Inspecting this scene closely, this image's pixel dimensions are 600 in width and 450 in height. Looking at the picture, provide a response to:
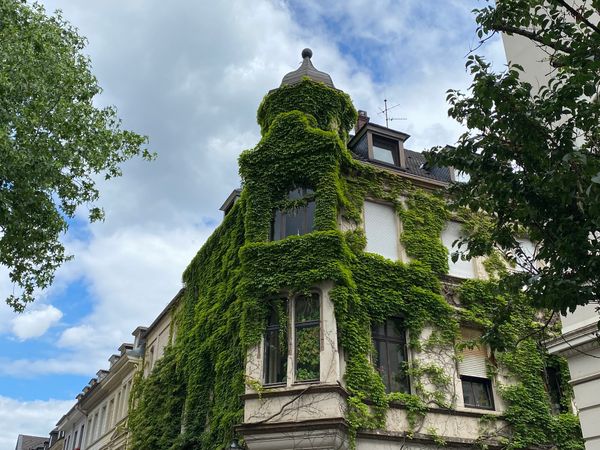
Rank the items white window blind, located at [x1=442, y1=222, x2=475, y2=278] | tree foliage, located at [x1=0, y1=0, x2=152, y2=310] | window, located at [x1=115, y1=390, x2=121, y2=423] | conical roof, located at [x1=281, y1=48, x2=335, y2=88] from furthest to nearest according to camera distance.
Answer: window, located at [x1=115, y1=390, x2=121, y2=423] < conical roof, located at [x1=281, y1=48, x2=335, y2=88] < white window blind, located at [x1=442, y1=222, x2=475, y2=278] < tree foliage, located at [x1=0, y1=0, x2=152, y2=310]

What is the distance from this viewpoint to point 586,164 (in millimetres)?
7082

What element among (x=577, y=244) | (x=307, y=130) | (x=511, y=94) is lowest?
(x=577, y=244)

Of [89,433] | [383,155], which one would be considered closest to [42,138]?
[383,155]

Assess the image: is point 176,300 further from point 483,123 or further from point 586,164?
point 586,164

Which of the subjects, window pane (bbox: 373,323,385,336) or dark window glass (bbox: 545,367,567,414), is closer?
window pane (bbox: 373,323,385,336)

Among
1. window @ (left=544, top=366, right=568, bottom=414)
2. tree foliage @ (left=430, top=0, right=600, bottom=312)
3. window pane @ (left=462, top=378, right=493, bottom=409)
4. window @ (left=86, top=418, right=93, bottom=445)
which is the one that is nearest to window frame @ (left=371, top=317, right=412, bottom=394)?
window pane @ (left=462, top=378, right=493, bottom=409)

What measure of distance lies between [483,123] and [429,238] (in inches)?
501

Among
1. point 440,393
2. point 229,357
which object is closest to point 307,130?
point 229,357

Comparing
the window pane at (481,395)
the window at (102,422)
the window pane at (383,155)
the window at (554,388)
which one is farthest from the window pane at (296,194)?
the window at (102,422)

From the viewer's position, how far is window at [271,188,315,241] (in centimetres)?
1978

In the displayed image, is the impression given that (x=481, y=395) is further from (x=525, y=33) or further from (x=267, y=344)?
(x=525, y=33)

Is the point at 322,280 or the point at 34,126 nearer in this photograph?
the point at 34,126

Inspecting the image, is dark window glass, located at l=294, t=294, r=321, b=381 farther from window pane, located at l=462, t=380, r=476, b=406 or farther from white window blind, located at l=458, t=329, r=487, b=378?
window pane, located at l=462, t=380, r=476, b=406

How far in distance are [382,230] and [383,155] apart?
145 inches
